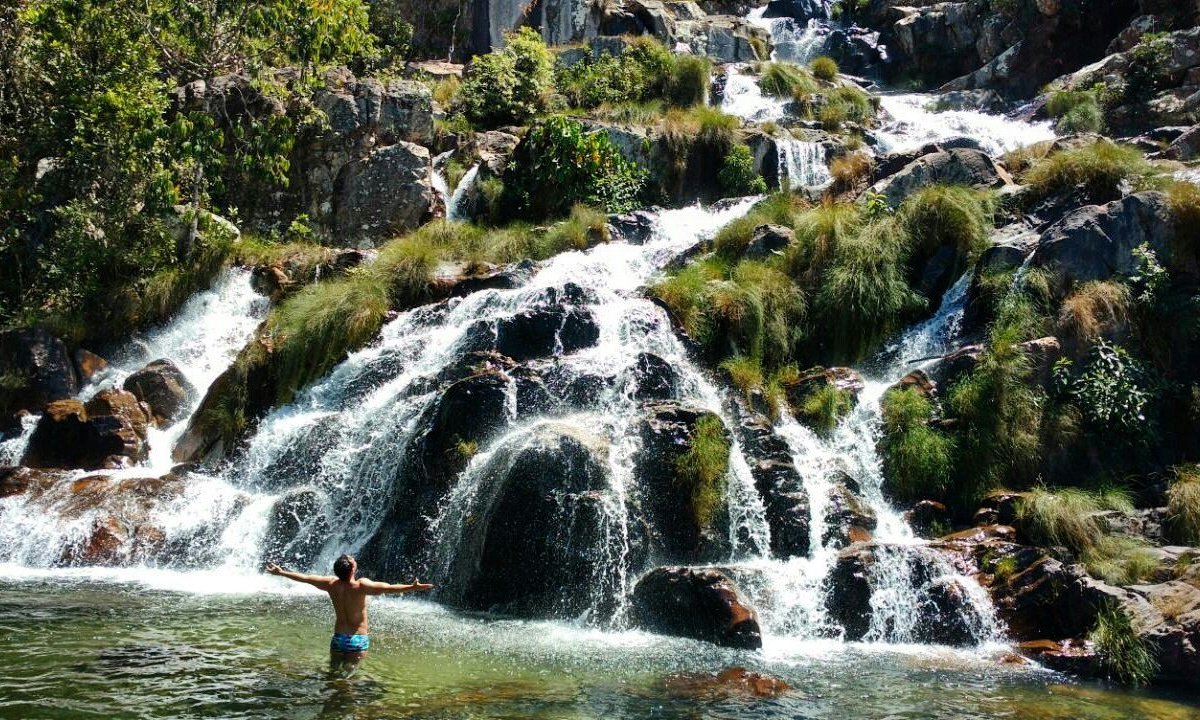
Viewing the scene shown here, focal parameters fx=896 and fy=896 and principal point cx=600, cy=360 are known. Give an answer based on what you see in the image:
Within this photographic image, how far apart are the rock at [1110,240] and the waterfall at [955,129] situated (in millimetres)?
6785

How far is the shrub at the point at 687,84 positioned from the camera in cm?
2119

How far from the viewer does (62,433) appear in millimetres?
12680

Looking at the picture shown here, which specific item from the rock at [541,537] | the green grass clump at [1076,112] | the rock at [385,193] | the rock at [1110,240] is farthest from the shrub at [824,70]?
the rock at [541,537]

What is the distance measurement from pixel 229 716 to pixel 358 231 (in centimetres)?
1383

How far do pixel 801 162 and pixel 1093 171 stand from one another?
6147 millimetres

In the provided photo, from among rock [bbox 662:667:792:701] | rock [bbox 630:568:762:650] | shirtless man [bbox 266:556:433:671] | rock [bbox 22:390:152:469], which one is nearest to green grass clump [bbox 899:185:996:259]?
rock [bbox 630:568:762:650]

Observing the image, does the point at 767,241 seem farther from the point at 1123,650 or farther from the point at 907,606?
the point at 1123,650

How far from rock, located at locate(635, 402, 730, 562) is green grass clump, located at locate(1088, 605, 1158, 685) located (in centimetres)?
356

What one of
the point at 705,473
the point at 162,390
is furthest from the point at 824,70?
the point at 162,390

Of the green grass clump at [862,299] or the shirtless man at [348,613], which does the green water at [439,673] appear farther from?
the green grass clump at [862,299]

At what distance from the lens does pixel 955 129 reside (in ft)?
66.9

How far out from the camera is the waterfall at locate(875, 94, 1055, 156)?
19172 mm

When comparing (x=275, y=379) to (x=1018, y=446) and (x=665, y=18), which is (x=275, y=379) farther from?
(x=665, y=18)

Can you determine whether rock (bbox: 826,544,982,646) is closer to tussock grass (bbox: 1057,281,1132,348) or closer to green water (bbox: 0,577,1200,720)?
green water (bbox: 0,577,1200,720)
